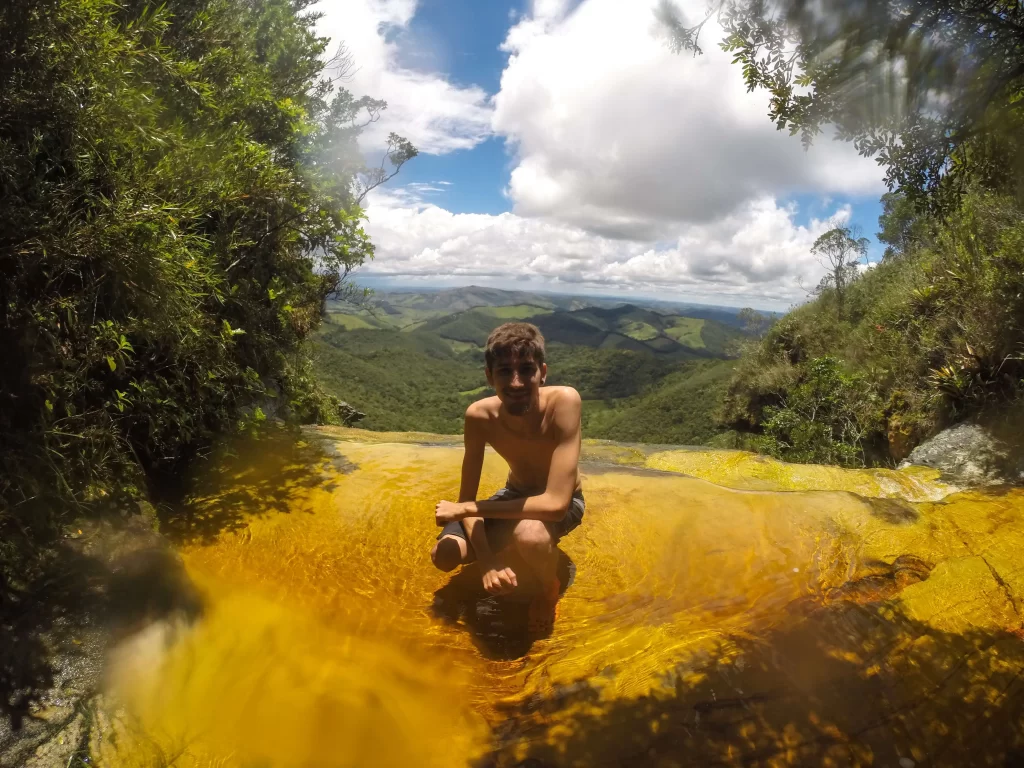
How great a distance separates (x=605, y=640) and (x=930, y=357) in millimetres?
8661

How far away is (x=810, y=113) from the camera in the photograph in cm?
385

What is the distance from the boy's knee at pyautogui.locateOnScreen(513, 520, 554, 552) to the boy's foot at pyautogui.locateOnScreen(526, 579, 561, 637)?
0.55 metres

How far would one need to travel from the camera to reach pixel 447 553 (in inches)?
137

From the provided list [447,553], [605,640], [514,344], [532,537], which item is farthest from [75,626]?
[605,640]

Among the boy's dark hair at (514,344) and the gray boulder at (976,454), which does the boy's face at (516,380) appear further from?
the gray boulder at (976,454)

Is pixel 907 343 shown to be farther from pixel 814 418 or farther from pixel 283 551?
pixel 283 551

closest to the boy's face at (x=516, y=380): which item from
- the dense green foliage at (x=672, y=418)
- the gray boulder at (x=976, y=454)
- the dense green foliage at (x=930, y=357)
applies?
the dense green foliage at (x=930, y=357)

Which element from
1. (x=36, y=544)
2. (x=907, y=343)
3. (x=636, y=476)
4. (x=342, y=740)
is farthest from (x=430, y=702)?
(x=907, y=343)

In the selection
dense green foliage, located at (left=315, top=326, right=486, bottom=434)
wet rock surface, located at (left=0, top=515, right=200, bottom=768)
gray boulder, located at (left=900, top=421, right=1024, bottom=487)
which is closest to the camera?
wet rock surface, located at (left=0, top=515, right=200, bottom=768)

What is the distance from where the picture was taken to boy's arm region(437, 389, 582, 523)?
3.31m

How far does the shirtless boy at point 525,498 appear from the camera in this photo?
331 centimetres

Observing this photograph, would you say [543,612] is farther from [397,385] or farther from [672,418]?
[397,385]

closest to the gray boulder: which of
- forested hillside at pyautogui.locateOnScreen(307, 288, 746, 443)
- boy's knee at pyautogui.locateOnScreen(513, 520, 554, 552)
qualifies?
boy's knee at pyautogui.locateOnScreen(513, 520, 554, 552)

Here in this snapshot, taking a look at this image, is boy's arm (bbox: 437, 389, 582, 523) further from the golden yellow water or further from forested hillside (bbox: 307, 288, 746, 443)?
forested hillside (bbox: 307, 288, 746, 443)
